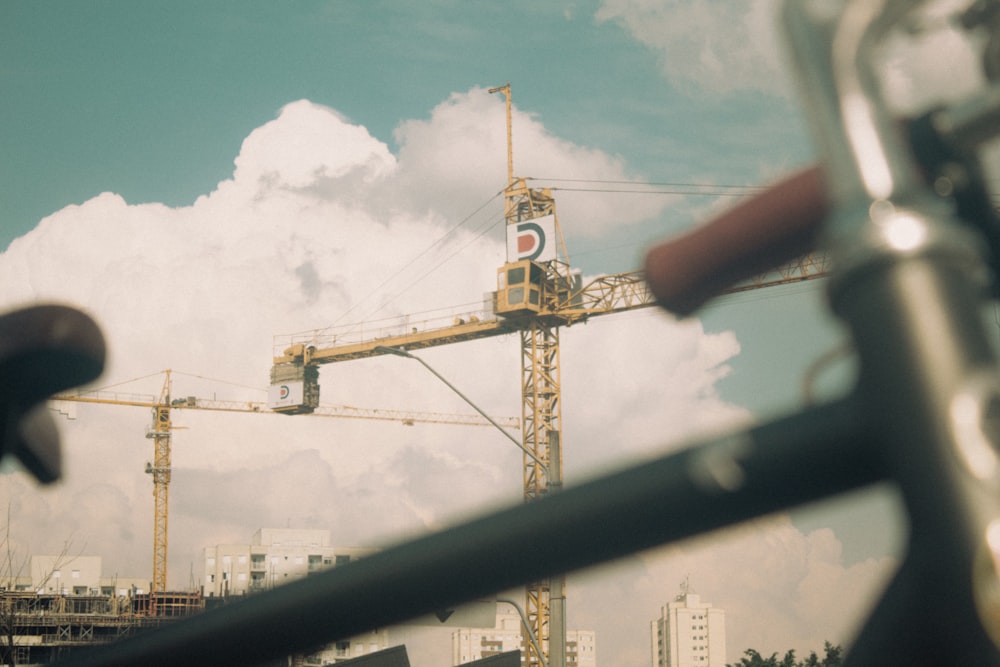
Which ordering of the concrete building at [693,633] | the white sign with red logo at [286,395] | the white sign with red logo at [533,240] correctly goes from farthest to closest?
the concrete building at [693,633]
the white sign with red logo at [286,395]
the white sign with red logo at [533,240]

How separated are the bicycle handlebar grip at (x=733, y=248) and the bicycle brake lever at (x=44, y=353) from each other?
63 cm

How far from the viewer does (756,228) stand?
0.73 meters

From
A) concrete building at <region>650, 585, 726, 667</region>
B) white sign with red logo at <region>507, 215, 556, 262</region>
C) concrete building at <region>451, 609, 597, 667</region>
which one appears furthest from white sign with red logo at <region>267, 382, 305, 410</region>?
concrete building at <region>650, 585, 726, 667</region>

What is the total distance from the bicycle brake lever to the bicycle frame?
1.50 feet

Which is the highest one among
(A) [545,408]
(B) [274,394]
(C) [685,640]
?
(B) [274,394]

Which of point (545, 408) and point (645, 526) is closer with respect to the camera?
point (645, 526)

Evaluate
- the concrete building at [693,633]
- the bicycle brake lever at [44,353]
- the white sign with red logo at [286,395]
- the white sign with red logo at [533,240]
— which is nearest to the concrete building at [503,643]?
the concrete building at [693,633]

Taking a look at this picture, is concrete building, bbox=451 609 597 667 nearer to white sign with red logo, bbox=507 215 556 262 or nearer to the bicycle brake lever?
white sign with red logo, bbox=507 215 556 262

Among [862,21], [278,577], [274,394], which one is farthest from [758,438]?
[274,394]

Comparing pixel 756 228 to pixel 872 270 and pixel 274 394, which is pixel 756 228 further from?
pixel 274 394

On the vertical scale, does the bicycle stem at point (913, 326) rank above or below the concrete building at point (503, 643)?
above

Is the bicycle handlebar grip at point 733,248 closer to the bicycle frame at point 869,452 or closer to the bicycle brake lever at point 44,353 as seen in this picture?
the bicycle frame at point 869,452

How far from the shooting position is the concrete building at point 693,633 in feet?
287

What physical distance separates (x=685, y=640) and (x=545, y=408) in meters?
57.8
